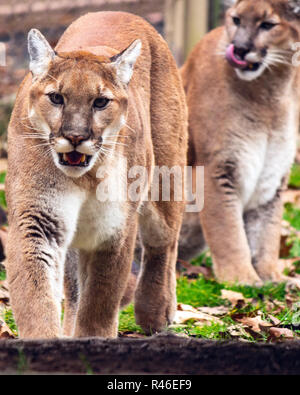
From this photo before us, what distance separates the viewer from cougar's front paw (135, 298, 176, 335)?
4.16 meters

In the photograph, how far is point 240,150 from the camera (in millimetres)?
5305

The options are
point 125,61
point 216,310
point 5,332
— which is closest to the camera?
point 125,61

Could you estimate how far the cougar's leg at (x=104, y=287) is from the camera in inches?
140

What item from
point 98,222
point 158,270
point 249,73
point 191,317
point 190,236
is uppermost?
point 249,73

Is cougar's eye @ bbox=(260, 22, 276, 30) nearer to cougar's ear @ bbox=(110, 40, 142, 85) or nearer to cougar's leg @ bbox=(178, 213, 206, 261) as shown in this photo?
Answer: cougar's leg @ bbox=(178, 213, 206, 261)

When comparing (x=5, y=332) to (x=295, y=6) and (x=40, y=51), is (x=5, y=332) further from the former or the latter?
(x=295, y=6)

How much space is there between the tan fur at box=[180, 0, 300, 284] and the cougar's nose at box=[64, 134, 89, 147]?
2.40 m

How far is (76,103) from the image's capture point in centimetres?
307

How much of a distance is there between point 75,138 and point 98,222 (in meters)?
0.51

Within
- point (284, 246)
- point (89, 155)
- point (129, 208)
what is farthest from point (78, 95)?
point (284, 246)

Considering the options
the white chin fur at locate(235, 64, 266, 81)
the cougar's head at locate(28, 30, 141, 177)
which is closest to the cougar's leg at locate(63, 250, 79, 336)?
the cougar's head at locate(28, 30, 141, 177)

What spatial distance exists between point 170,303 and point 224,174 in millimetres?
1361

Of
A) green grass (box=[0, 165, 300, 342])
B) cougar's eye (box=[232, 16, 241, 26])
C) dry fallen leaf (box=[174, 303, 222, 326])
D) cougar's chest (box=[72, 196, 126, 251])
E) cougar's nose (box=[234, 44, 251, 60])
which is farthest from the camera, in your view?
cougar's eye (box=[232, 16, 241, 26])

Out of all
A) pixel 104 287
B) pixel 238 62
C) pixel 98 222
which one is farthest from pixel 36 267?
pixel 238 62
